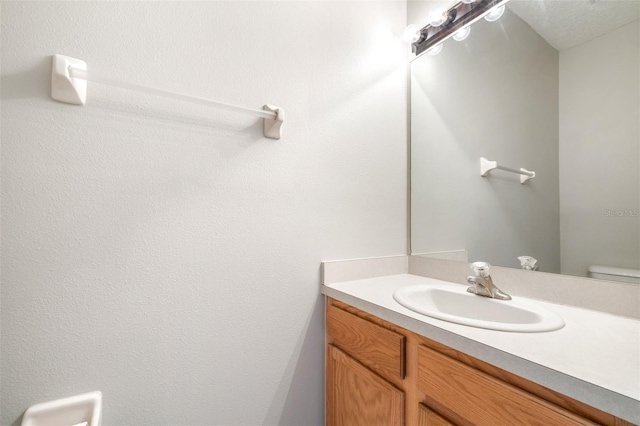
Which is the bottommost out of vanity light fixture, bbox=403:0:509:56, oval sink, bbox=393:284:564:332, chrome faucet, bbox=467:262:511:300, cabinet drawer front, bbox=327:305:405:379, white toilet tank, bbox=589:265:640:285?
cabinet drawer front, bbox=327:305:405:379

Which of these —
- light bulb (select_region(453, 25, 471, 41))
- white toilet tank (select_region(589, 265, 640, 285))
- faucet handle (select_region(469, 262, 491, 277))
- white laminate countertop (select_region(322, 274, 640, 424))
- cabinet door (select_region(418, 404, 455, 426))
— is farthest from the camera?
light bulb (select_region(453, 25, 471, 41))

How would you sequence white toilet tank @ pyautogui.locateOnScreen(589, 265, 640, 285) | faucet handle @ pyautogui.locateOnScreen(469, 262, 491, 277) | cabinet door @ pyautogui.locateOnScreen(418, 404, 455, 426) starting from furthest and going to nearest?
faucet handle @ pyautogui.locateOnScreen(469, 262, 491, 277), white toilet tank @ pyautogui.locateOnScreen(589, 265, 640, 285), cabinet door @ pyautogui.locateOnScreen(418, 404, 455, 426)

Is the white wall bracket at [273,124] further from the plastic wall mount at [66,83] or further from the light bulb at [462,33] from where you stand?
the light bulb at [462,33]

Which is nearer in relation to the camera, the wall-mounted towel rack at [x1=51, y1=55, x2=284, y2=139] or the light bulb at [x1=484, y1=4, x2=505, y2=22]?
the wall-mounted towel rack at [x1=51, y1=55, x2=284, y2=139]

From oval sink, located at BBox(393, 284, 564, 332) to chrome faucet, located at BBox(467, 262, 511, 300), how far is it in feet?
0.06

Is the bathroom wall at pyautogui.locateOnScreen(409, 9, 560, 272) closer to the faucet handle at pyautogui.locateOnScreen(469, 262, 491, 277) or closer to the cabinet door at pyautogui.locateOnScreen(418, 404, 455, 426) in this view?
the faucet handle at pyautogui.locateOnScreen(469, 262, 491, 277)

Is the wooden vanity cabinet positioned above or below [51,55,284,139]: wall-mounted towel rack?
below

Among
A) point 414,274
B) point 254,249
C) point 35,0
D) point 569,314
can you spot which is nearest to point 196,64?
point 35,0

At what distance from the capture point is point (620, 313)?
765 millimetres

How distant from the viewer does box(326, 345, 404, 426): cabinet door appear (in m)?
0.79

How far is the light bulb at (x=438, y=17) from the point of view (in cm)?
121

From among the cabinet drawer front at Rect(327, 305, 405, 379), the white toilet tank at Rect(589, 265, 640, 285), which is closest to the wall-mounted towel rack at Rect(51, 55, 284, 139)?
the cabinet drawer front at Rect(327, 305, 405, 379)

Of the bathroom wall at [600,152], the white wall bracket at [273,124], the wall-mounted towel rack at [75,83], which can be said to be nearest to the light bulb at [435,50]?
the bathroom wall at [600,152]

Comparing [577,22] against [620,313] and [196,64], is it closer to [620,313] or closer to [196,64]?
[620,313]
